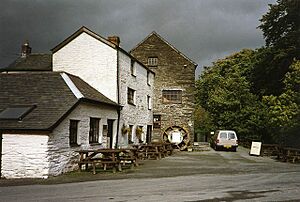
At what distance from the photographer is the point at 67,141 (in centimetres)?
1736

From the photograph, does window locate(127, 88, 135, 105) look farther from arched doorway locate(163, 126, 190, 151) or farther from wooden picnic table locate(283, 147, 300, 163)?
wooden picnic table locate(283, 147, 300, 163)

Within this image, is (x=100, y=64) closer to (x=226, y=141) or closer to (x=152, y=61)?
(x=152, y=61)

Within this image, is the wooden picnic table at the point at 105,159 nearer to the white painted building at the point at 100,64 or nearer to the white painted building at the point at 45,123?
the white painted building at the point at 45,123

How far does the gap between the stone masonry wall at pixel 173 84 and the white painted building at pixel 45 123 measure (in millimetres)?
14799

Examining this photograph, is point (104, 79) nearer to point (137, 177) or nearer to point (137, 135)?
point (137, 135)

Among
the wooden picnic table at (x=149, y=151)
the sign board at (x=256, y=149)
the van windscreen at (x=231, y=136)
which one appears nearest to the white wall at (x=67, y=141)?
the wooden picnic table at (x=149, y=151)

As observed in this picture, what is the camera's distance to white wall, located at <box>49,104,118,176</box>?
16.2 metres

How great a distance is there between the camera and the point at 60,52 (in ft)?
82.6

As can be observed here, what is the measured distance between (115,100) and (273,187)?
44.8 feet

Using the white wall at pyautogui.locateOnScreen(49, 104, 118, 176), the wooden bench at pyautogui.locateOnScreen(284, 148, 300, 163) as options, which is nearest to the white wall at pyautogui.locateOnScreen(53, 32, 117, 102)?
the white wall at pyautogui.locateOnScreen(49, 104, 118, 176)

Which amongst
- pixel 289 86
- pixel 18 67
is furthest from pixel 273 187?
pixel 18 67

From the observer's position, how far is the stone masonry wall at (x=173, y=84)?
36.4 meters

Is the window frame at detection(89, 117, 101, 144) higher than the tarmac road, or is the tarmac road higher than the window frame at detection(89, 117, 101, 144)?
the window frame at detection(89, 117, 101, 144)

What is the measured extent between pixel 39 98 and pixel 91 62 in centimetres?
703
